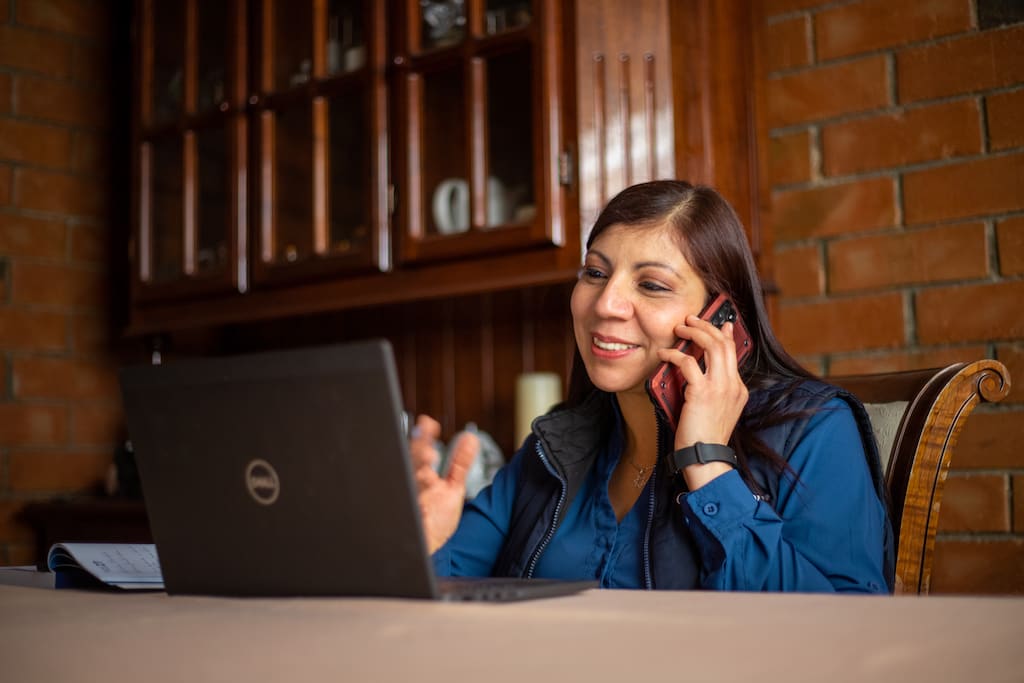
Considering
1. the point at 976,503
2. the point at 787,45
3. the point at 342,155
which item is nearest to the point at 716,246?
the point at 976,503

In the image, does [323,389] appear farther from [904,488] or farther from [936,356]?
[936,356]

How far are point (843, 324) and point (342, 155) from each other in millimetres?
1157

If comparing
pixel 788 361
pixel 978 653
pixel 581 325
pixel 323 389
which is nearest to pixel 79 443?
pixel 581 325

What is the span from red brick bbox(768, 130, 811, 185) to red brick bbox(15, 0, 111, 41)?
206 centimetres

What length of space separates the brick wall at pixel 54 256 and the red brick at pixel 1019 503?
2393 mm

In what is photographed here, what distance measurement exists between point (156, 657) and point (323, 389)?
0.79 ft

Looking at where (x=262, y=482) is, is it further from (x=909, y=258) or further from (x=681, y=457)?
(x=909, y=258)

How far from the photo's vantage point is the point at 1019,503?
1.96 metres

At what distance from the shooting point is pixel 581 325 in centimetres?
160

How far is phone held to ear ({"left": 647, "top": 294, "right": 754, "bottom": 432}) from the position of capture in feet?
4.60

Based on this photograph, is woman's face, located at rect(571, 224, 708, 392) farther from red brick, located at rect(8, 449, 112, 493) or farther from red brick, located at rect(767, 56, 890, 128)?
red brick, located at rect(8, 449, 112, 493)

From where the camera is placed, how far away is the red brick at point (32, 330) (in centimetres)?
300

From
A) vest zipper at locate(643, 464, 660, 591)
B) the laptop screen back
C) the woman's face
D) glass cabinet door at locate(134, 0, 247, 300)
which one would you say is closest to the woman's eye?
the woman's face

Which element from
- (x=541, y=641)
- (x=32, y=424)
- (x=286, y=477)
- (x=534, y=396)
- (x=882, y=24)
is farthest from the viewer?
(x=32, y=424)
